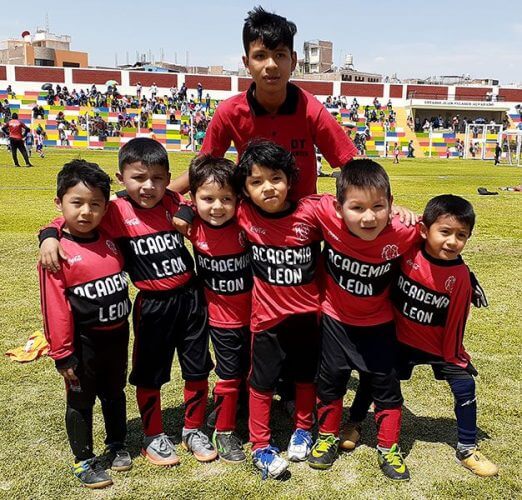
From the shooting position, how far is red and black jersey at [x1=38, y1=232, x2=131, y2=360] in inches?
108

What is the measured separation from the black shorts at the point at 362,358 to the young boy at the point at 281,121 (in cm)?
87

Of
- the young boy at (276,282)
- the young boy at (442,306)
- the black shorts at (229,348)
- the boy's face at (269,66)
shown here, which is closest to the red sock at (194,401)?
the black shorts at (229,348)

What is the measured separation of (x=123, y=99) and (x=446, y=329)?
150 ft

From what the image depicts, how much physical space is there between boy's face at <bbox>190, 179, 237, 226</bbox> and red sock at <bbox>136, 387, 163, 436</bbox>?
103 cm

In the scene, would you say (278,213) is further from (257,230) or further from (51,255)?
(51,255)

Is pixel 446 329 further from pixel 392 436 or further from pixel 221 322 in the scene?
pixel 221 322

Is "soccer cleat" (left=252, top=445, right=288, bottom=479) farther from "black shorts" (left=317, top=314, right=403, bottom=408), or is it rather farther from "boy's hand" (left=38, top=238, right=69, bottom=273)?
"boy's hand" (left=38, top=238, right=69, bottom=273)

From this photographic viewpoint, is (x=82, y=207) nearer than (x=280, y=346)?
Yes

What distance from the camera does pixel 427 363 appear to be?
319 cm

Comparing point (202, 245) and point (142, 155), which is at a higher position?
point (142, 155)

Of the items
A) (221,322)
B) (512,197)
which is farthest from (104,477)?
(512,197)

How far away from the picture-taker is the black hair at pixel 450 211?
2.89 m

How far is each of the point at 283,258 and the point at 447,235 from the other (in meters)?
0.86

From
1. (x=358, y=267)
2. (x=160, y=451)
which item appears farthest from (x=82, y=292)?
(x=358, y=267)
